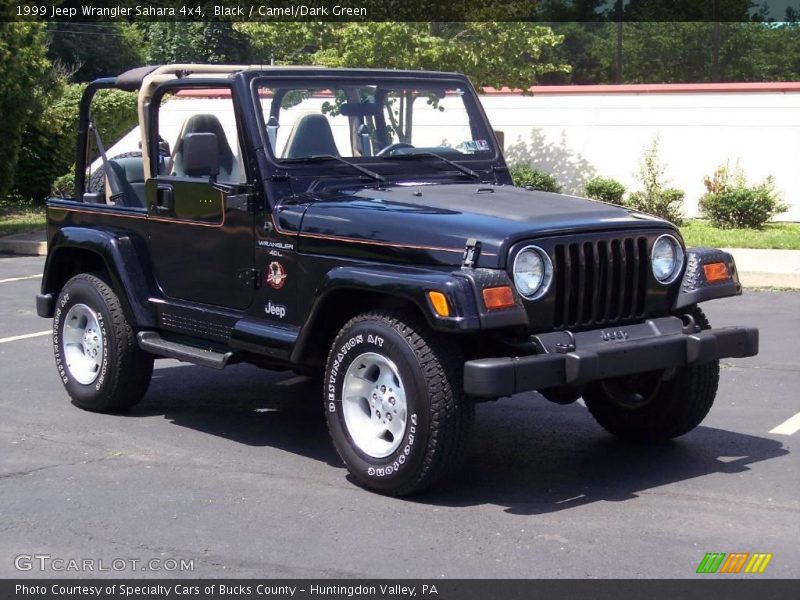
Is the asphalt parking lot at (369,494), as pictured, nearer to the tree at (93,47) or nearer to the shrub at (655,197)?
the shrub at (655,197)

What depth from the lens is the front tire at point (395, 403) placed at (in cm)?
550

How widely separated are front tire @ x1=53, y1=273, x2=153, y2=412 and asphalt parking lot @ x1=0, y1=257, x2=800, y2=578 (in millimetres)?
170

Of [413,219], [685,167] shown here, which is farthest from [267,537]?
[685,167]

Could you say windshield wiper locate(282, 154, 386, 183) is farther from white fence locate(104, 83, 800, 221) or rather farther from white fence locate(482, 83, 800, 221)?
white fence locate(482, 83, 800, 221)

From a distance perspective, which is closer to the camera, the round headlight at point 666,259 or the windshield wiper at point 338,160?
the round headlight at point 666,259

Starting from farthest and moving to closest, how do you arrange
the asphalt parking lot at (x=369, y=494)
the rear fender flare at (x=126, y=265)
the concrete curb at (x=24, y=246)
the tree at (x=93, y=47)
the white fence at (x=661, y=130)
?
the tree at (x=93, y=47) → the white fence at (x=661, y=130) → the concrete curb at (x=24, y=246) → the rear fender flare at (x=126, y=265) → the asphalt parking lot at (x=369, y=494)

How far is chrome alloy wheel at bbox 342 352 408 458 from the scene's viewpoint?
18.9ft

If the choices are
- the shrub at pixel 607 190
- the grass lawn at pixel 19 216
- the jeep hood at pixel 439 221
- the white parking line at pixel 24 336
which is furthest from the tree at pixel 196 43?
the jeep hood at pixel 439 221

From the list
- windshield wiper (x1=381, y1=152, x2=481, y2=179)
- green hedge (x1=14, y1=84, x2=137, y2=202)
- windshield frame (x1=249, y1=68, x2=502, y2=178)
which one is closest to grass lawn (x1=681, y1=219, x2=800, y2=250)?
windshield frame (x1=249, y1=68, x2=502, y2=178)

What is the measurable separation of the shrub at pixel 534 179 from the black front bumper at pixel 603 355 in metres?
13.9

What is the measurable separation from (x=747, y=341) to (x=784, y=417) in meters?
1.45

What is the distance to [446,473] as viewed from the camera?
5613 mm
